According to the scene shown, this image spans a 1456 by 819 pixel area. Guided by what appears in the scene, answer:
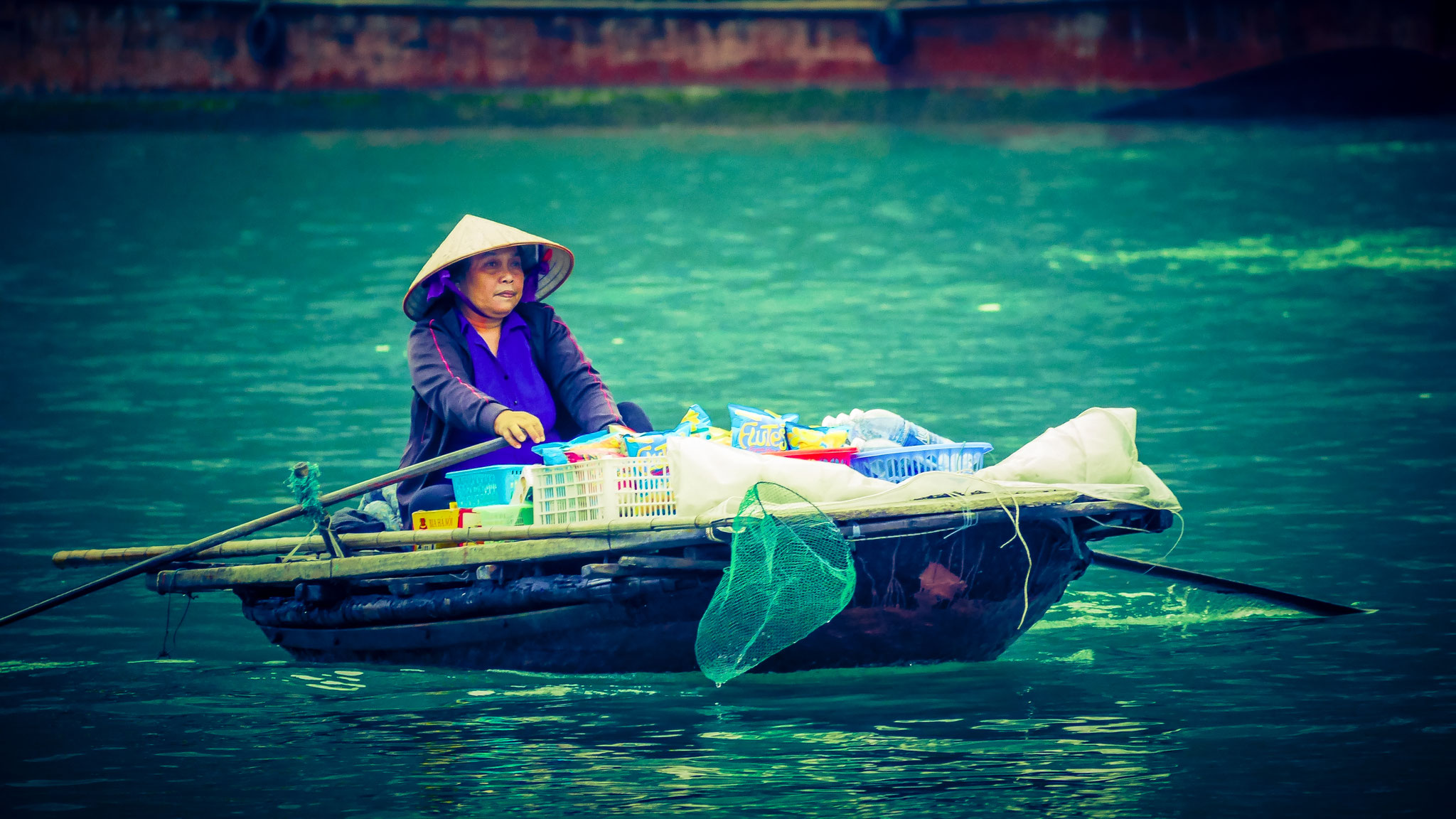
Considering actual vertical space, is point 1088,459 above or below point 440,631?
above

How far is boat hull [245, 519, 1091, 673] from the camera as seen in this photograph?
16.1 feet

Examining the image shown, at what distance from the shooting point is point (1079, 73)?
23953 millimetres

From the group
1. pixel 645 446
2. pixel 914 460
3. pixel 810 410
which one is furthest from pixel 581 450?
pixel 810 410

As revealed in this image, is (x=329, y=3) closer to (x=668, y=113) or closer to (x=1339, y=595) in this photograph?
(x=668, y=113)

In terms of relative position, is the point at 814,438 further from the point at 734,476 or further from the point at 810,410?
the point at 810,410

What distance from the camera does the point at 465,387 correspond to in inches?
213

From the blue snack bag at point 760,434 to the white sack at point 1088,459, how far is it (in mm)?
629

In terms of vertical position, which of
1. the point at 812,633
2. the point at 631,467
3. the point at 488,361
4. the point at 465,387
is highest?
the point at 488,361

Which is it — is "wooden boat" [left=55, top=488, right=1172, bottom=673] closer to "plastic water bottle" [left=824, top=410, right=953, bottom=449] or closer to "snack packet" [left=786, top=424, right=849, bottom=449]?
"snack packet" [left=786, top=424, right=849, bottom=449]

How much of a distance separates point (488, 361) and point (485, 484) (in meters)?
0.58

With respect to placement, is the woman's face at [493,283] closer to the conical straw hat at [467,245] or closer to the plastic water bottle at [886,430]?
the conical straw hat at [467,245]

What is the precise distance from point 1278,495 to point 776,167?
14.1 metres

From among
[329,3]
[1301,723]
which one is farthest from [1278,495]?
[329,3]

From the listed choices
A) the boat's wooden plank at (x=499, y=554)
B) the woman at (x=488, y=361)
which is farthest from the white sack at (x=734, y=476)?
the woman at (x=488, y=361)
